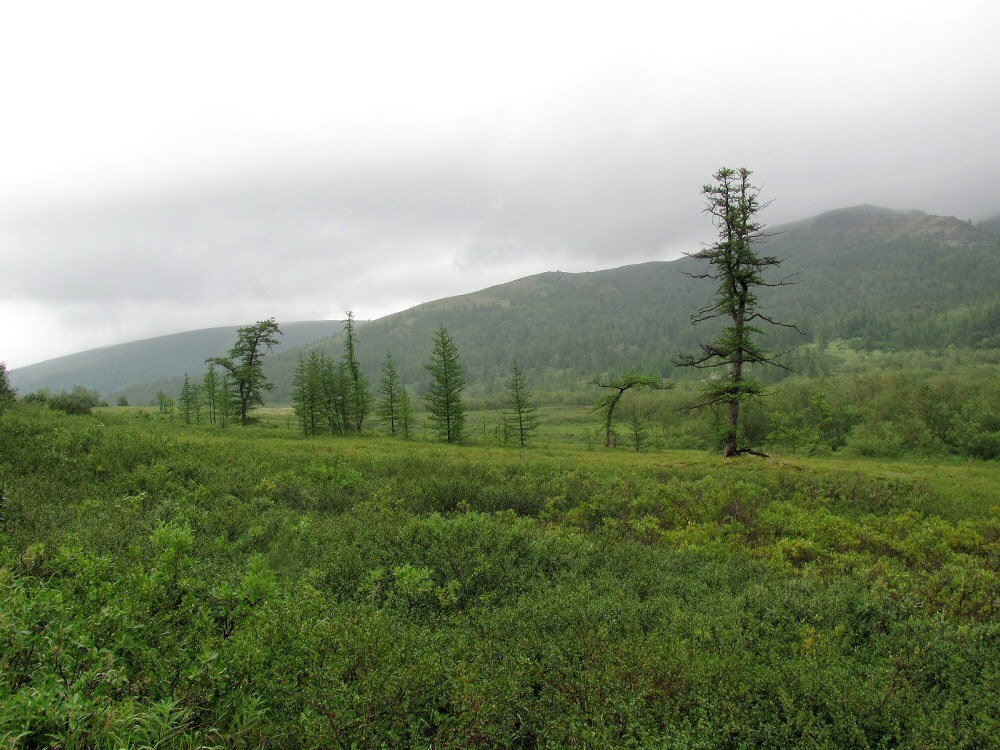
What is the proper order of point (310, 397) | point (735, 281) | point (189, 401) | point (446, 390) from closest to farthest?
1. point (735, 281)
2. point (446, 390)
3. point (310, 397)
4. point (189, 401)

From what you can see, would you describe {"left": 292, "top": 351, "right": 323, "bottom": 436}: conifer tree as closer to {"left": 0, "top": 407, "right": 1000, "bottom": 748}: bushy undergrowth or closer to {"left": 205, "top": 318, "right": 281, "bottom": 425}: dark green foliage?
{"left": 205, "top": 318, "right": 281, "bottom": 425}: dark green foliage

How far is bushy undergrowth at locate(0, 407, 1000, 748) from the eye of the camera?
3705 mm

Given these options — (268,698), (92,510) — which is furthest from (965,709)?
(92,510)

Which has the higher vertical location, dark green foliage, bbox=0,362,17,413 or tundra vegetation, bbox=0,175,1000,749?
dark green foliage, bbox=0,362,17,413

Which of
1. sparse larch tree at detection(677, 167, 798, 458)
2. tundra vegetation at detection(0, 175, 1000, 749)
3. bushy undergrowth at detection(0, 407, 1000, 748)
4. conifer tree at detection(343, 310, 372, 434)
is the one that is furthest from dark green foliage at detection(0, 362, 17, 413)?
sparse larch tree at detection(677, 167, 798, 458)

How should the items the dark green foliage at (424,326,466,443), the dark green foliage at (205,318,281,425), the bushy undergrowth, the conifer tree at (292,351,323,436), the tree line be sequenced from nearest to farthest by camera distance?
1. the bushy undergrowth
2. the dark green foliage at (424,326,466,443)
3. the tree line
4. the dark green foliage at (205,318,281,425)
5. the conifer tree at (292,351,323,436)

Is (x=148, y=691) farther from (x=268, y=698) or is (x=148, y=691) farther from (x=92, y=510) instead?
(x=92, y=510)

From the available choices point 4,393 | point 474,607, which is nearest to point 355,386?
point 4,393

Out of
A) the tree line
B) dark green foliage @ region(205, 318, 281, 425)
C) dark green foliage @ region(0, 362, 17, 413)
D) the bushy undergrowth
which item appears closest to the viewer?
the bushy undergrowth

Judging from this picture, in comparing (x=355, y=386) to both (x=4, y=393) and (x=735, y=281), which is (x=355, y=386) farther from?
(x=735, y=281)

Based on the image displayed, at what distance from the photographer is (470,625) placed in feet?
20.1

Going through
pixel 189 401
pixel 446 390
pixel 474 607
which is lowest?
pixel 474 607

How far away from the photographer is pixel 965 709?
424 centimetres

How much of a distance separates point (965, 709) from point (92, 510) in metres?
13.8
